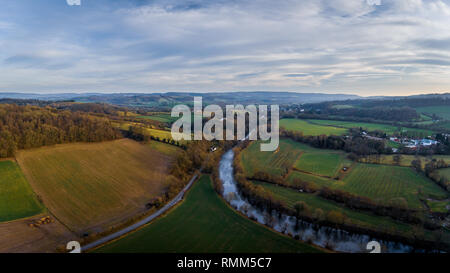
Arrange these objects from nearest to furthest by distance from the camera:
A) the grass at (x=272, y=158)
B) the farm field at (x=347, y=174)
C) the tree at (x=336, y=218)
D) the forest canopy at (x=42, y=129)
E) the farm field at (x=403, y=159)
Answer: the tree at (x=336, y=218) → the farm field at (x=347, y=174) → the forest canopy at (x=42, y=129) → the farm field at (x=403, y=159) → the grass at (x=272, y=158)

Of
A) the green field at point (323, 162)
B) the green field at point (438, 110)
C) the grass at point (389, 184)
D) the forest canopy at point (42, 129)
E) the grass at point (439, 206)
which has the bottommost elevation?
the grass at point (439, 206)

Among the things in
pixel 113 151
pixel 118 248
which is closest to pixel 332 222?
pixel 118 248

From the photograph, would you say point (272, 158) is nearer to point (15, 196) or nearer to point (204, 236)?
point (204, 236)

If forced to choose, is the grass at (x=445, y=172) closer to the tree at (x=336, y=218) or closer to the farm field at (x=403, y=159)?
the farm field at (x=403, y=159)

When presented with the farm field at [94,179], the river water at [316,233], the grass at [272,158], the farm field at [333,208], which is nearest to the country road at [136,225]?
the farm field at [94,179]

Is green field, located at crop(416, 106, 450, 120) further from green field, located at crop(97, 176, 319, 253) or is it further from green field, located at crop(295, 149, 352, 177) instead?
green field, located at crop(97, 176, 319, 253)

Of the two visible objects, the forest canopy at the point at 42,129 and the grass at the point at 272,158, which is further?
the grass at the point at 272,158

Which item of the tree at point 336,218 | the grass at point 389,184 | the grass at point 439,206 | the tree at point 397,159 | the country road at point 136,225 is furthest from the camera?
the tree at point 397,159
